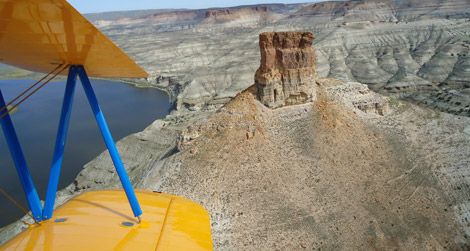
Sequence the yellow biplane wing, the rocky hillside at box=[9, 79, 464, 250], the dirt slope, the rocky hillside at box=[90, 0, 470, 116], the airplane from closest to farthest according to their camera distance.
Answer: the yellow biplane wing
the airplane
the dirt slope
the rocky hillside at box=[9, 79, 464, 250]
the rocky hillside at box=[90, 0, 470, 116]

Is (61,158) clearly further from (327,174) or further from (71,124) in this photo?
(71,124)

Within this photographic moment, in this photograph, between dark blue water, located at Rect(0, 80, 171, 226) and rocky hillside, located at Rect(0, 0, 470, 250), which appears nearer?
rocky hillside, located at Rect(0, 0, 470, 250)

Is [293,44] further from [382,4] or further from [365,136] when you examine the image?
[382,4]

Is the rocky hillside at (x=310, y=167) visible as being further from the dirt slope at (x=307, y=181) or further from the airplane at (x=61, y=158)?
the airplane at (x=61, y=158)

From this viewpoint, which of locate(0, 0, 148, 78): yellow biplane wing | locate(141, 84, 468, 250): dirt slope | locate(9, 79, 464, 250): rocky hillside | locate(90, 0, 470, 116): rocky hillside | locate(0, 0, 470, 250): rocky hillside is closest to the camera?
locate(0, 0, 148, 78): yellow biplane wing

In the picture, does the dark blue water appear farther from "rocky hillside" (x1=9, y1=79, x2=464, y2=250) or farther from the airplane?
the airplane

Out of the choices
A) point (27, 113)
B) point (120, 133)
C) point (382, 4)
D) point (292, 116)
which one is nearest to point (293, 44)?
point (292, 116)

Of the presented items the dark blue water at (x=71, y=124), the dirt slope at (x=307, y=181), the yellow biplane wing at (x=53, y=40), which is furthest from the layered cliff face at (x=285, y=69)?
the dark blue water at (x=71, y=124)

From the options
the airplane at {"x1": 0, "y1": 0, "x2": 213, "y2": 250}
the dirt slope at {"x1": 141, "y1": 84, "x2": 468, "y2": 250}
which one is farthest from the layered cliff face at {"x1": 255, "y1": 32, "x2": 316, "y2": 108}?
the airplane at {"x1": 0, "y1": 0, "x2": 213, "y2": 250}
